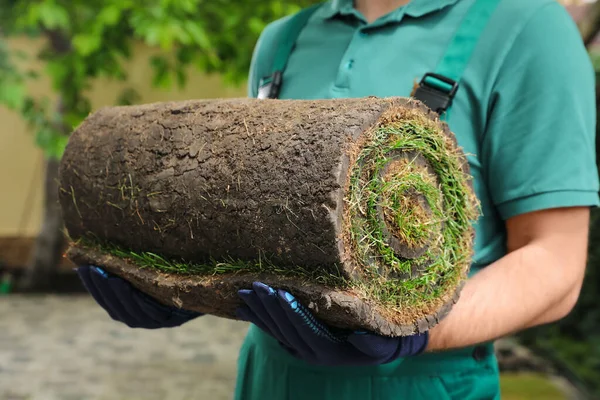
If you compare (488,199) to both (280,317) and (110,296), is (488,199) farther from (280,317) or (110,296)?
(110,296)

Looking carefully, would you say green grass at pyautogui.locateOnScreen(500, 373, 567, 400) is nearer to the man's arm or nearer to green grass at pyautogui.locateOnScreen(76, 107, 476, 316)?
the man's arm

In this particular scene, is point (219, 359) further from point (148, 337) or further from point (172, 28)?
point (172, 28)

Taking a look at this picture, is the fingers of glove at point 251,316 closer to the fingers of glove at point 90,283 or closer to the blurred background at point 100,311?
the fingers of glove at point 90,283

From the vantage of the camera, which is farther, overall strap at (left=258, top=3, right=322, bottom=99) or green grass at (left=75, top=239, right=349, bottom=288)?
overall strap at (left=258, top=3, right=322, bottom=99)

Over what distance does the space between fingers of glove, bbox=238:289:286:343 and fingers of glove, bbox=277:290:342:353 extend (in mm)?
48

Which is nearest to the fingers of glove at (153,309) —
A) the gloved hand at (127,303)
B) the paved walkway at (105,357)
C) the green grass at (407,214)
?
the gloved hand at (127,303)

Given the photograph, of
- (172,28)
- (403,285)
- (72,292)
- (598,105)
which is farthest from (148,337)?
(403,285)

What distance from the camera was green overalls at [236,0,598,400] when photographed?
120cm

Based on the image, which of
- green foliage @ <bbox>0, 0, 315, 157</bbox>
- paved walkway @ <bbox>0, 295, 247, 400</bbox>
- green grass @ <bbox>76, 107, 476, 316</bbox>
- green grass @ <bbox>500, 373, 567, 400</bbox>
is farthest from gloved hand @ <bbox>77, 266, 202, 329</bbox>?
paved walkway @ <bbox>0, 295, 247, 400</bbox>

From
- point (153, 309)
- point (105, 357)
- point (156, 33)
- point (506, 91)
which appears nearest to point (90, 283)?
point (153, 309)

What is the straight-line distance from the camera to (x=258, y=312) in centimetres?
112

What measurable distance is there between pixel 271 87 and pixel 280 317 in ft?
2.17

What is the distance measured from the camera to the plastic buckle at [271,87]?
1535mm

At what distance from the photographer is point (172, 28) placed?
318 cm
